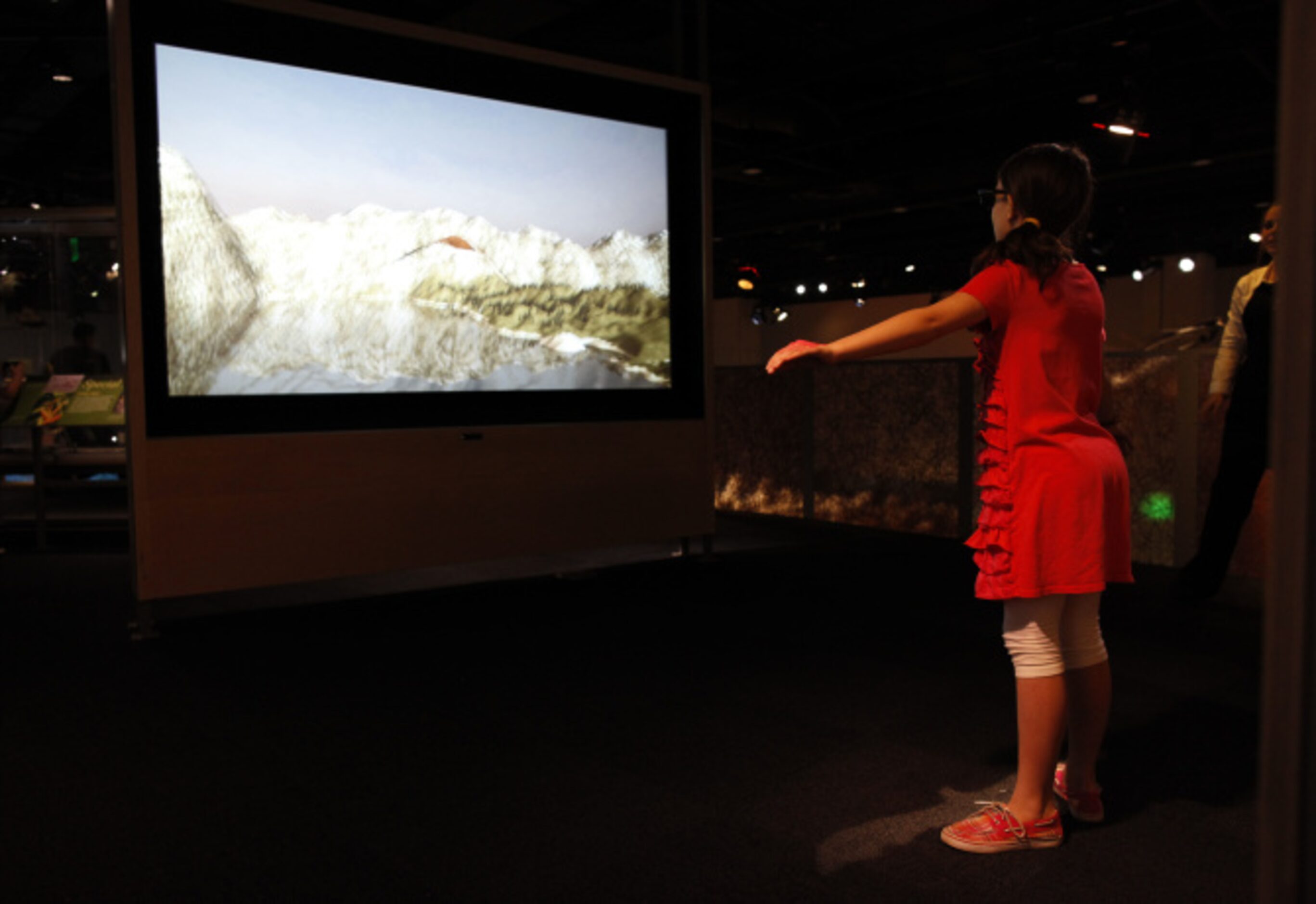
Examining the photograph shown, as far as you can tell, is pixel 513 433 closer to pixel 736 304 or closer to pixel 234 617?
pixel 234 617

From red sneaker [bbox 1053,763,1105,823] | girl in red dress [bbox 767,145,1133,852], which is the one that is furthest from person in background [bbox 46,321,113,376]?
red sneaker [bbox 1053,763,1105,823]

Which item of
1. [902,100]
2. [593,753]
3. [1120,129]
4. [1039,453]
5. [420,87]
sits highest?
[902,100]

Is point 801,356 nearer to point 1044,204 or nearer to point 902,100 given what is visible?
point 1044,204

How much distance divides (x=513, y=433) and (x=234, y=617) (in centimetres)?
146

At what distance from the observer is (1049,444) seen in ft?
6.21

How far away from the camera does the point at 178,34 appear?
Result: 12.6ft

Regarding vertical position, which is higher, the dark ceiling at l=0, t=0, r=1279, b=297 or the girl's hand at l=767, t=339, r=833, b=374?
the dark ceiling at l=0, t=0, r=1279, b=297

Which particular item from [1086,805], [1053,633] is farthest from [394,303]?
[1086,805]

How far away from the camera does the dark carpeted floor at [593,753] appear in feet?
6.32

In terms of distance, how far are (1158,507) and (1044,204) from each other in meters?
3.53

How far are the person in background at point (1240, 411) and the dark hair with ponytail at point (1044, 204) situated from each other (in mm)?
2040

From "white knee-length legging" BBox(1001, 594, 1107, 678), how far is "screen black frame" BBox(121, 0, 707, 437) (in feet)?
10.3

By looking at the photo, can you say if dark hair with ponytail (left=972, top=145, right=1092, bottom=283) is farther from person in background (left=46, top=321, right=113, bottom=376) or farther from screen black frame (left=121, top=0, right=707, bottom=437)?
person in background (left=46, top=321, right=113, bottom=376)

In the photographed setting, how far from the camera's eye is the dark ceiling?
6.41m
